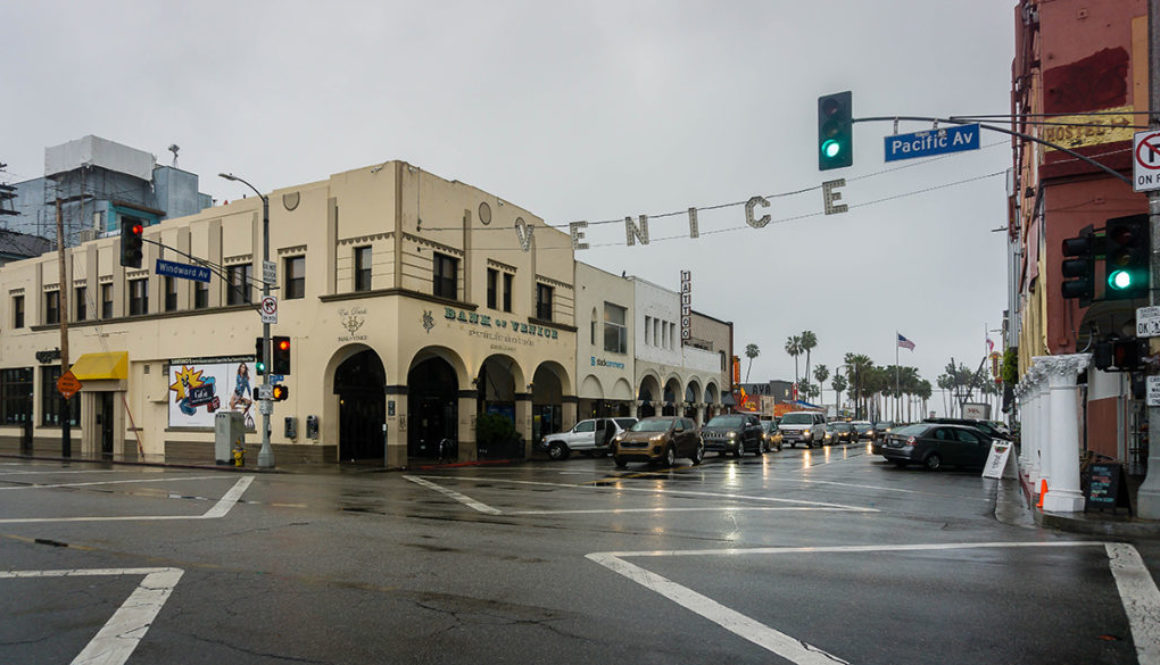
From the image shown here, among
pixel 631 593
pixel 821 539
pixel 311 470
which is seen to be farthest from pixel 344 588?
pixel 311 470

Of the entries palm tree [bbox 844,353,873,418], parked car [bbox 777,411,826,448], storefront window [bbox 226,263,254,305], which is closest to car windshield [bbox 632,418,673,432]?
storefront window [bbox 226,263,254,305]

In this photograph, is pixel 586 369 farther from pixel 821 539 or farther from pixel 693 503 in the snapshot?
pixel 821 539

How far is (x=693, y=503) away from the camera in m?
14.9

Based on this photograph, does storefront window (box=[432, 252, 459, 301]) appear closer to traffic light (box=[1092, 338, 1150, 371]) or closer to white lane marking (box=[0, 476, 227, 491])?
white lane marking (box=[0, 476, 227, 491])

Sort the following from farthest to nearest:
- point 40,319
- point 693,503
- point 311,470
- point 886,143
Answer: point 40,319, point 311,470, point 693,503, point 886,143

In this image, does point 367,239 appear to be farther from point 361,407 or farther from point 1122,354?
point 1122,354

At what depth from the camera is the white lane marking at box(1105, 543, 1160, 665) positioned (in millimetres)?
5730

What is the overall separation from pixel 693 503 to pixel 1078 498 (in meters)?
6.38

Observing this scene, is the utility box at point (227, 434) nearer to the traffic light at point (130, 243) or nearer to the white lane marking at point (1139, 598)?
the traffic light at point (130, 243)

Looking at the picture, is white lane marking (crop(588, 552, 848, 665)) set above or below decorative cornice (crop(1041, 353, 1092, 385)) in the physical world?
below

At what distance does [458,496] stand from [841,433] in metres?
40.9

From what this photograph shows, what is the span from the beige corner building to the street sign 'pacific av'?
543 inches

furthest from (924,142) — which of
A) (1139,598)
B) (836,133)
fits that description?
(1139,598)

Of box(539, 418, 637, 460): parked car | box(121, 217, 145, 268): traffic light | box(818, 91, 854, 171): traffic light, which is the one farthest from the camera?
box(539, 418, 637, 460): parked car
